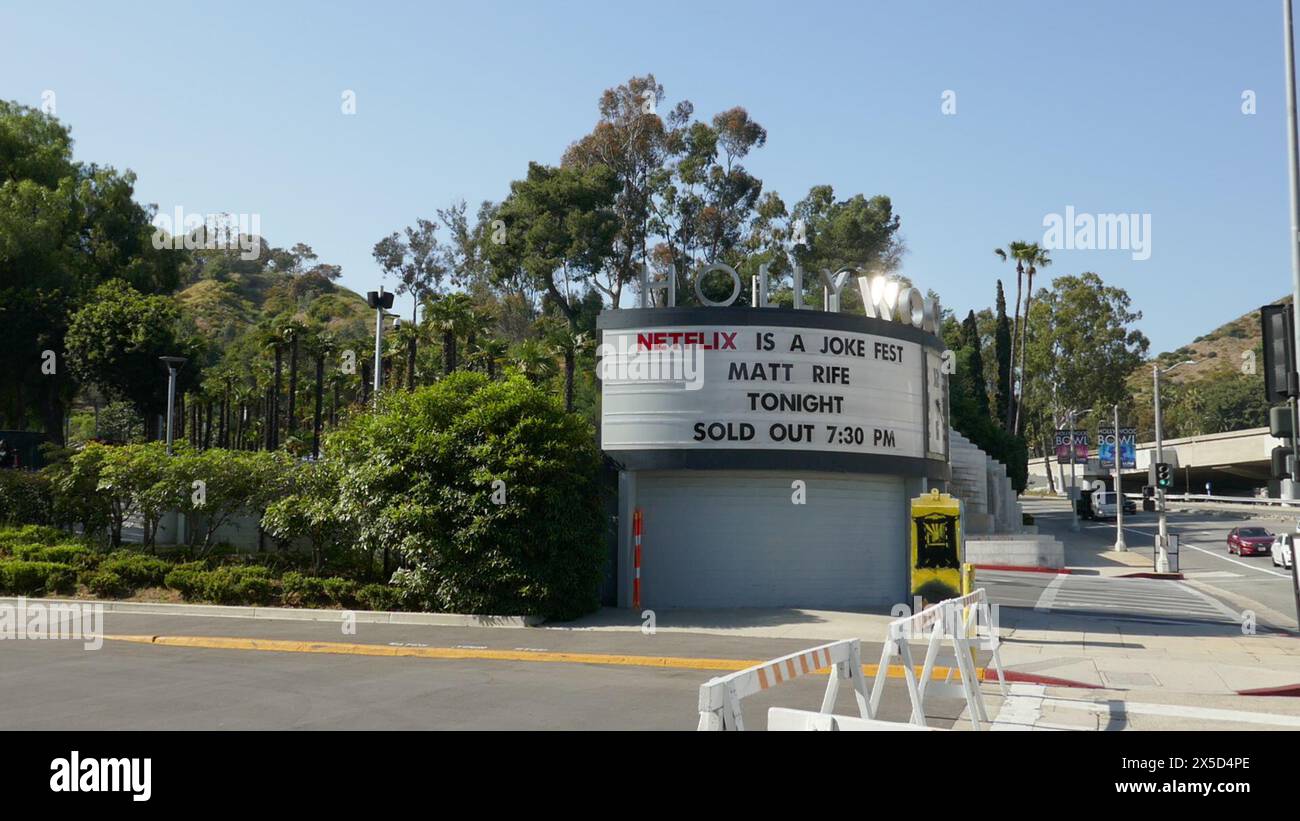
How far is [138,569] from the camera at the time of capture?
76.0ft

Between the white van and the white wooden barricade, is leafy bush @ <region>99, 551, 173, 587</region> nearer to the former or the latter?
the white wooden barricade

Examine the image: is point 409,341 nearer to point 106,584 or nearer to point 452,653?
point 106,584

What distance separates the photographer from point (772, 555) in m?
23.0

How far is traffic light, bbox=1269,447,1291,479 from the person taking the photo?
1481 centimetres

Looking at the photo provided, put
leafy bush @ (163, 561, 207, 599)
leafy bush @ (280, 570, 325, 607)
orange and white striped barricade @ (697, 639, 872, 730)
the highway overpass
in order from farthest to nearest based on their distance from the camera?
the highway overpass < leafy bush @ (163, 561, 207, 599) < leafy bush @ (280, 570, 325, 607) < orange and white striped barricade @ (697, 639, 872, 730)

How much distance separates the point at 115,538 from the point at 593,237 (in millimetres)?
45014

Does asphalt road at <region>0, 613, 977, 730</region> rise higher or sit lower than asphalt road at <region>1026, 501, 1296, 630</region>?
higher

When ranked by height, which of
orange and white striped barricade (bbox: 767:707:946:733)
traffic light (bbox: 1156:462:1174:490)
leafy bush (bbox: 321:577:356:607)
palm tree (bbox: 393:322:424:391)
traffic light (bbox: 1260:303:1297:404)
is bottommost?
leafy bush (bbox: 321:577:356:607)

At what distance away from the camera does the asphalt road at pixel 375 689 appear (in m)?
11.0

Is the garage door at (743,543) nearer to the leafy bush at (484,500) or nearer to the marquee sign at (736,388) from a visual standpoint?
the marquee sign at (736,388)

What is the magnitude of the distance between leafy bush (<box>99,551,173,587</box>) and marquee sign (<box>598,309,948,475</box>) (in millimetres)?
9634

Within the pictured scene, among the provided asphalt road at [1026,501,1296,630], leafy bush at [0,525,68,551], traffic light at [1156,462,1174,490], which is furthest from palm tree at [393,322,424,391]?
traffic light at [1156,462,1174,490]
